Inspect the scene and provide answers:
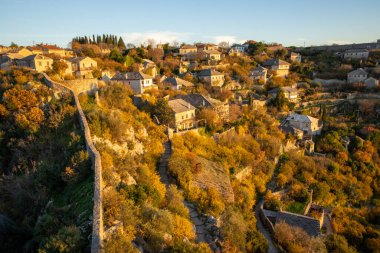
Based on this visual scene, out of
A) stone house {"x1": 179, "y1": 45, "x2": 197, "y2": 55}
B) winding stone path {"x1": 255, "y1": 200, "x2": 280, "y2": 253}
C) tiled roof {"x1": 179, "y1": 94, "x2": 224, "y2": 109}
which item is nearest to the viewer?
winding stone path {"x1": 255, "y1": 200, "x2": 280, "y2": 253}

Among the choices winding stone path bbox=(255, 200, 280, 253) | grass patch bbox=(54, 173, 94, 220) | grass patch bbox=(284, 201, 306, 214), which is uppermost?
grass patch bbox=(54, 173, 94, 220)

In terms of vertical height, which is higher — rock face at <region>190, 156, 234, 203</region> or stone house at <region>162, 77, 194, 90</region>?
stone house at <region>162, 77, 194, 90</region>

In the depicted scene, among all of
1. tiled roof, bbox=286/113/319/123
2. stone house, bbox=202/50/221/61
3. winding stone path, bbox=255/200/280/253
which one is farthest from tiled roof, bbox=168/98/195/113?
stone house, bbox=202/50/221/61

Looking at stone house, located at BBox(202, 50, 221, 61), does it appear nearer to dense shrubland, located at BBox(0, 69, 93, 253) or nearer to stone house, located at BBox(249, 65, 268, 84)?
stone house, located at BBox(249, 65, 268, 84)

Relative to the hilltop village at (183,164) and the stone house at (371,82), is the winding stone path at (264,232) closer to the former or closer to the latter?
the hilltop village at (183,164)

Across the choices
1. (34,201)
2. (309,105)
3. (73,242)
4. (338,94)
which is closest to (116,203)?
(73,242)

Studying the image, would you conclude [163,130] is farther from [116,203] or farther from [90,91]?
[116,203]
